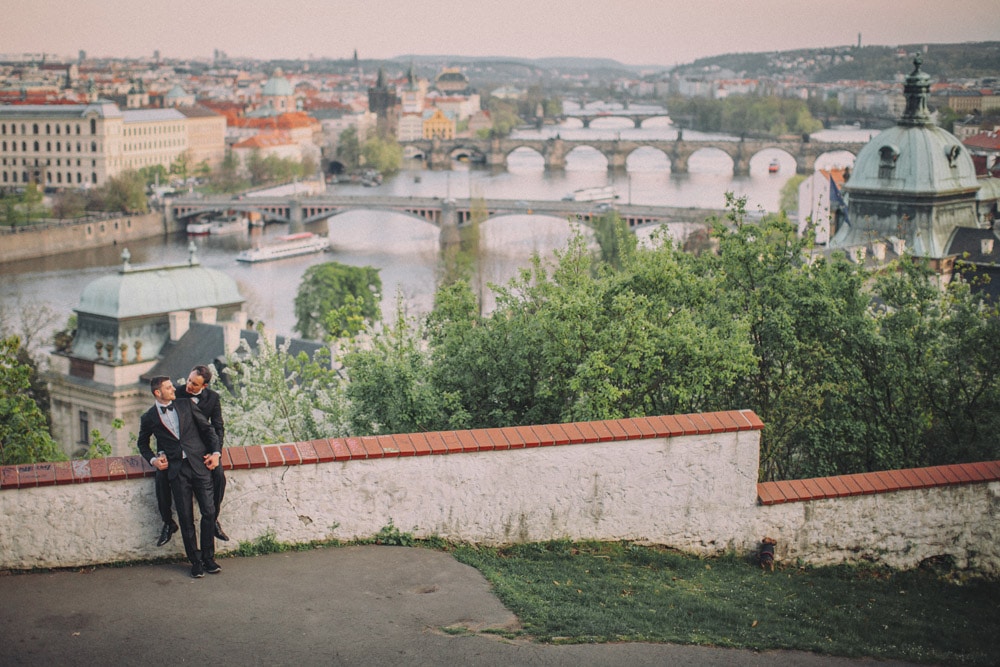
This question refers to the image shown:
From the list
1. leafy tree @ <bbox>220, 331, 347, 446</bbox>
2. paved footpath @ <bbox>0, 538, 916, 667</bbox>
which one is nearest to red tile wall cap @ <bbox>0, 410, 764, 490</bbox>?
paved footpath @ <bbox>0, 538, 916, 667</bbox>

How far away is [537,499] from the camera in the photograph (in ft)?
18.7

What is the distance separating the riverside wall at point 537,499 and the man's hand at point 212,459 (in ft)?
0.55

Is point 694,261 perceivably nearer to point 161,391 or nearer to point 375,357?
point 375,357

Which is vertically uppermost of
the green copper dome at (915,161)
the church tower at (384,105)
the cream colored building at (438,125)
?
the church tower at (384,105)

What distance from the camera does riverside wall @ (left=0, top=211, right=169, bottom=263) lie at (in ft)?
145

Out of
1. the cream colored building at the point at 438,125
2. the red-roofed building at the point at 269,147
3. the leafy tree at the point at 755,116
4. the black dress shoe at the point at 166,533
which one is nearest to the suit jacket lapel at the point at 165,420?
the black dress shoe at the point at 166,533

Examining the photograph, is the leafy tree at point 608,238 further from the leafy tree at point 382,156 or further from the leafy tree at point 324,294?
the leafy tree at point 382,156

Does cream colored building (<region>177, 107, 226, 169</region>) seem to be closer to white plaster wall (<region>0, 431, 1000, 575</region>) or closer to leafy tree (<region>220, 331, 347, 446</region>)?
leafy tree (<region>220, 331, 347, 446</region>)

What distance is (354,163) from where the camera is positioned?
80.9m

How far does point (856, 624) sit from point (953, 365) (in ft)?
10.8

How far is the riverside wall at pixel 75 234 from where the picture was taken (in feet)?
145

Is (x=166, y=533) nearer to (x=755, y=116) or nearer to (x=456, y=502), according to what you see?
(x=456, y=502)

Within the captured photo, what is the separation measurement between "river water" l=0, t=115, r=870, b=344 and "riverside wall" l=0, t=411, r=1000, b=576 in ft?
39.9

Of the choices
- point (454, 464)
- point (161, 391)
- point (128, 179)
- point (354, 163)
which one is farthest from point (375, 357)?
point (354, 163)
